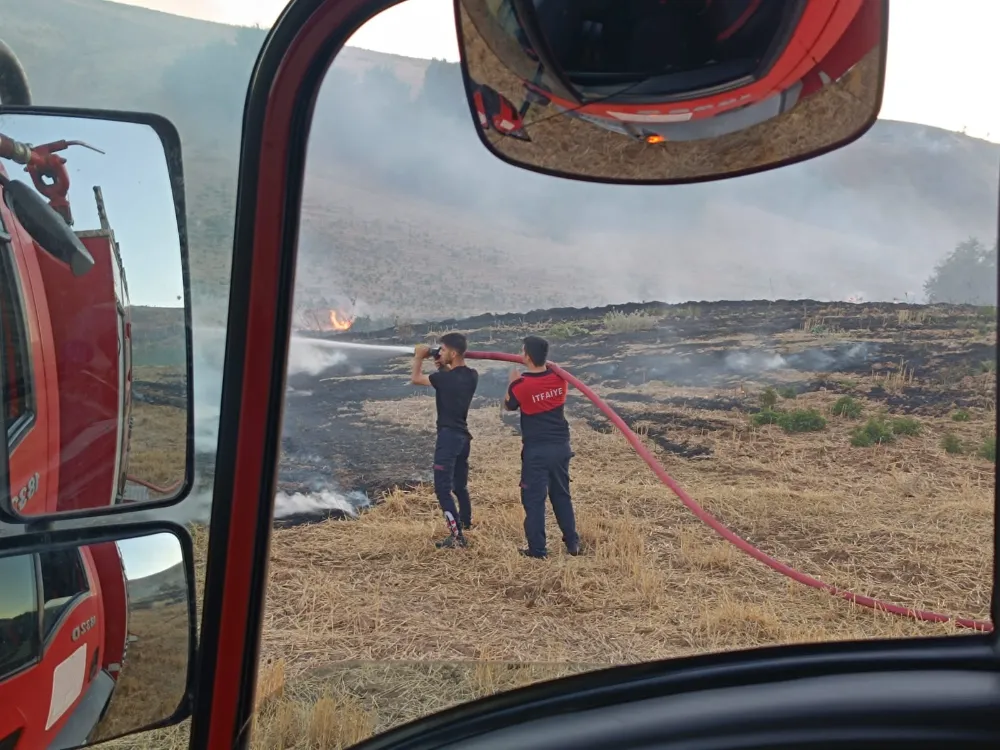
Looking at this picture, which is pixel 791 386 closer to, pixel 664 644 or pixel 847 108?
pixel 664 644

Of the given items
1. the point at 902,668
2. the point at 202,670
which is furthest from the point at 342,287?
the point at 902,668

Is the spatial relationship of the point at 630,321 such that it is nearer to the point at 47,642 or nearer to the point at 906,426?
the point at 906,426

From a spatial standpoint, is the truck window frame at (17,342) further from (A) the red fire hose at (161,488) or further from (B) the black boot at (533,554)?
(B) the black boot at (533,554)

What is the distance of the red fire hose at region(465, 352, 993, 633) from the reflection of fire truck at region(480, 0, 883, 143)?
5.23ft

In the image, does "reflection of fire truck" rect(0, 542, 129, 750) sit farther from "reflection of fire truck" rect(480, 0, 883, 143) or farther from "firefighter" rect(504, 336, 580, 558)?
"firefighter" rect(504, 336, 580, 558)

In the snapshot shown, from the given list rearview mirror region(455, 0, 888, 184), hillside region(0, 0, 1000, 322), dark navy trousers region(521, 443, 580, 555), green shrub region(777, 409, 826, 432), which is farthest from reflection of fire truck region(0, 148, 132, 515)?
green shrub region(777, 409, 826, 432)

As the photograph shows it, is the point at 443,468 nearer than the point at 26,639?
No

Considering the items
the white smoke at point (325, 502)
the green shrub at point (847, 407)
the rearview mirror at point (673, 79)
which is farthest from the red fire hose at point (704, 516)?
the rearview mirror at point (673, 79)

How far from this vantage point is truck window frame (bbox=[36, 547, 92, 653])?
2.95ft

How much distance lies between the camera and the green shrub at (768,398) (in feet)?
8.64

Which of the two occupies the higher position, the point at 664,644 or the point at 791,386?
the point at 791,386

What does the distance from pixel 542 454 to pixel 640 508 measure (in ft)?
1.54

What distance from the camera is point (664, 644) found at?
214cm

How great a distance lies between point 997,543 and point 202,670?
46.5 inches
